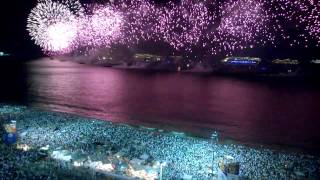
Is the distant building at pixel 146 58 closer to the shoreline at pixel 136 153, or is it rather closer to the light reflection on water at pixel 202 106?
the light reflection on water at pixel 202 106

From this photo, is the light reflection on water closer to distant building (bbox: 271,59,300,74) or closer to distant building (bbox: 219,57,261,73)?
distant building (bbox: 219,57,261,73)

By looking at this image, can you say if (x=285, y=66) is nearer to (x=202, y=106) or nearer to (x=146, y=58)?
(x=146, y=58)

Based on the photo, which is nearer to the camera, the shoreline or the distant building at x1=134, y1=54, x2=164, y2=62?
the shoreline

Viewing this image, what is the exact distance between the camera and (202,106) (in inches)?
1698

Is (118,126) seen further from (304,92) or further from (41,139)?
(304,92)

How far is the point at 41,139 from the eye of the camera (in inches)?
Answer: 895


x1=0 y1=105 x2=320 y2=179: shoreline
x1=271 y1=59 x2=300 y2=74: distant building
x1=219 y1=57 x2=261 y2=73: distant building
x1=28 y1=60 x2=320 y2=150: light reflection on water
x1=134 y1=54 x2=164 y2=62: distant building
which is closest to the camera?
x1=0 y1=105 x2=320 y2=179: shoreline

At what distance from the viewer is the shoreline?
17.9 meters

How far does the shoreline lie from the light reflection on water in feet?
22.1

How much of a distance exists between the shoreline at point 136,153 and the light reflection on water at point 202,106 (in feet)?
22.1

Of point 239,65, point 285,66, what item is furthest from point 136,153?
point 285,66

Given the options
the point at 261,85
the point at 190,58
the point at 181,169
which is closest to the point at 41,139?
the point at 181,169

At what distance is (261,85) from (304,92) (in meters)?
10.6

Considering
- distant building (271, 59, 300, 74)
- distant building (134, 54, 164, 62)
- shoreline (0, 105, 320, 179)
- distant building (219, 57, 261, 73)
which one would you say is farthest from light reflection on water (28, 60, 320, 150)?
distant building (134, 54, 164, 62)
